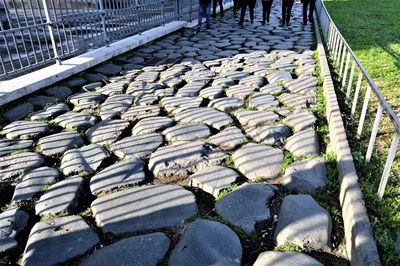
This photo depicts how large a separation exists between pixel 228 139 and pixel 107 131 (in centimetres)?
142

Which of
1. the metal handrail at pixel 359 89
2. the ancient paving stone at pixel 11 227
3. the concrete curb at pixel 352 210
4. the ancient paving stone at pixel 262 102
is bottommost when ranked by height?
the ancient paving stone at pixel 11 227

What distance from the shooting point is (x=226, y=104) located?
4547mm

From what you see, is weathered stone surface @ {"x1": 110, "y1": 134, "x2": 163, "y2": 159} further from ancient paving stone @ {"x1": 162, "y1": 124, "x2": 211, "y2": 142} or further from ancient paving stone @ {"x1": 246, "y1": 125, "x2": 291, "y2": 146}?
ancient paving stone @ {"x1": 246, "y1": 125, "x2": 291, "y2": 146}

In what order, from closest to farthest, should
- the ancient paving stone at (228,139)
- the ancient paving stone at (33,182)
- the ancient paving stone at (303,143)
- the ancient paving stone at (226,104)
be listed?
the ancient paving stone at (33,182) → the ancient paving stone at (303,143) → the ancient paving stone at (228,139) → the ancient paving stone at (226,104)

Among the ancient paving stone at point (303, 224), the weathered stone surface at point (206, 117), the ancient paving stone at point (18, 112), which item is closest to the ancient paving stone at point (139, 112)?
the weathered stone surface at point (206, 117)

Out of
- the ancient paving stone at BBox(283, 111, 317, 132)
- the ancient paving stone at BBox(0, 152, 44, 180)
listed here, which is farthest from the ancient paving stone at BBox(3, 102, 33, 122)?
Answer: the ancient paving stone at BBox(283, 111, 317, 132)

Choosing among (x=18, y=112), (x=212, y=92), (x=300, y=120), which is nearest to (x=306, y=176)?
(x=300, y=120)

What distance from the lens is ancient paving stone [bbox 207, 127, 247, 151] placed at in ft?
11.6

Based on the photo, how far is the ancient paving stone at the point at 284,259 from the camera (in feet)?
6.91

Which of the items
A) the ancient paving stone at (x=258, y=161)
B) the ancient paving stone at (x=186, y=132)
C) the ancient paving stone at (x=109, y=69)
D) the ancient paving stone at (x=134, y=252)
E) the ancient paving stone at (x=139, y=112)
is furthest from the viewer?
the ancient paving stone at (x=109, y=69)

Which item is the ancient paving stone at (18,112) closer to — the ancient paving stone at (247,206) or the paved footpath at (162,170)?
the paved footpath at (162,170)

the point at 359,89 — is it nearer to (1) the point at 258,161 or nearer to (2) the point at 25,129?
(1) the point at 258,161

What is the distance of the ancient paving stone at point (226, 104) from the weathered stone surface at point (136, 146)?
42.2 inches

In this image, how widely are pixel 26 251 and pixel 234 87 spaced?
3741 millimetres
